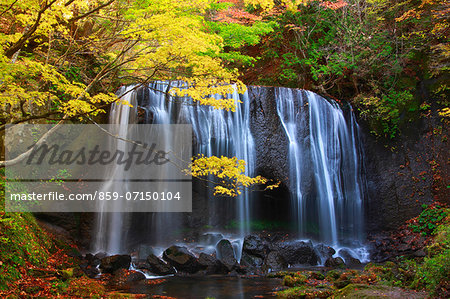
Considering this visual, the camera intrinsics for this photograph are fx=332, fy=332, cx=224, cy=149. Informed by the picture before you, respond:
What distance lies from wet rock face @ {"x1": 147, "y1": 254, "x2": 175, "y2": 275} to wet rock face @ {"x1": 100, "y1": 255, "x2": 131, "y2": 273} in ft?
1.90

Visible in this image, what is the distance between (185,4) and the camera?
5984 millimetres

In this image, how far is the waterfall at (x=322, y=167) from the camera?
12.7 metres

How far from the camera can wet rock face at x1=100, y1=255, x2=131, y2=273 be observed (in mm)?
8632

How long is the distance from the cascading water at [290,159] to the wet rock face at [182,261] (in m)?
2.33

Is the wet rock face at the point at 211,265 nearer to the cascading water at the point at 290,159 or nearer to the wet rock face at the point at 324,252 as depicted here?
the cascading water at the point at 290,159

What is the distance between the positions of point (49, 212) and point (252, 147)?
7.18 m

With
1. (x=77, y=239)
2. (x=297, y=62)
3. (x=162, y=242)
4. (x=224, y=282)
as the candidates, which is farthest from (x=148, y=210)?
(x=297, y=62)

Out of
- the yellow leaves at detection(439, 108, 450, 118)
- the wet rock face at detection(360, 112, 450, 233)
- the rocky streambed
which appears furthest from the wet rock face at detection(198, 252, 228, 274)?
the yellow leaves at detection(439, 108, 450, 118)

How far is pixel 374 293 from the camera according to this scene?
5.34 metres

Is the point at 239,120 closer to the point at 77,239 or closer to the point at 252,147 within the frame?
the point at 252,147

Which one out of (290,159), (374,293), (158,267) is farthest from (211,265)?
(290,159)

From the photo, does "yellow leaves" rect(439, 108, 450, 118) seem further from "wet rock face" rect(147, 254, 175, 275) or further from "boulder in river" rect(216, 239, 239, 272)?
"wet rock face" rect(147, 254, 175, 275)

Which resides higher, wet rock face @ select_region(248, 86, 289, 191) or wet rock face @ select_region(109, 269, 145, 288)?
wet rock face @ select_region(248, 86, 289, 191)

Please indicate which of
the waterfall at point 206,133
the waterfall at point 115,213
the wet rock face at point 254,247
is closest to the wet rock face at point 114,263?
the waterfall at point 115,213
